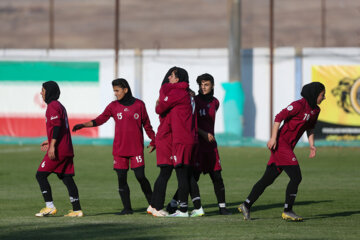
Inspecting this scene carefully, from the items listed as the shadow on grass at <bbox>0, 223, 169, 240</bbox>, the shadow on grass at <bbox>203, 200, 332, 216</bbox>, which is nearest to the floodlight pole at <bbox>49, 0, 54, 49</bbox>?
the shadow on grass at <bbox>203, 200, 332, 216</bbox>

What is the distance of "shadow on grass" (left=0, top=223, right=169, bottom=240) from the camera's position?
9.40 m

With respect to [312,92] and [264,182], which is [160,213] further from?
[312,92]

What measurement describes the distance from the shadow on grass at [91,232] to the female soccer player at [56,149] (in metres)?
1.53

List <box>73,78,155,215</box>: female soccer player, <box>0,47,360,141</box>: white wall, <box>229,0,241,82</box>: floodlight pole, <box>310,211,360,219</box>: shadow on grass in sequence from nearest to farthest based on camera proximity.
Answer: <box>73,78,155,215</box>: female soccer player < <box>310,211,360,219</box>: shadow on grass < <box>229,0,241,82</box>: floodlight pole < <box>0,47,360,141</box>: white wall

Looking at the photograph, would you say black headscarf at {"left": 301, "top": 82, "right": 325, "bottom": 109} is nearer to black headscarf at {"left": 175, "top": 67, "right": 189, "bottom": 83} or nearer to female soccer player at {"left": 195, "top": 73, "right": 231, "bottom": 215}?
female soccer player at {"left": 195, "top": 73, "right": 231, "bottom": 215}

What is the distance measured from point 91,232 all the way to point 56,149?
2.32 metres

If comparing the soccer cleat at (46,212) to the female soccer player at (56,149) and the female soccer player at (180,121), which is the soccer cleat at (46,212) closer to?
the female soccer player at (56,149)

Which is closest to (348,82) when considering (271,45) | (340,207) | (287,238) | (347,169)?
(271,45)

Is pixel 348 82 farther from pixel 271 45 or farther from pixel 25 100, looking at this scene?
pixel 25 100

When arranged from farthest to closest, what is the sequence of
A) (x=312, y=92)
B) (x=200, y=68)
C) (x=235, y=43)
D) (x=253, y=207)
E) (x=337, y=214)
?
1. (x=200, y=68)
2. (x=235, y=43)
3. (x=253, y=207)
4. (x=337, y=214)
5. (x=312, y=92)

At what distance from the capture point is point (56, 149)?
11.8 meters

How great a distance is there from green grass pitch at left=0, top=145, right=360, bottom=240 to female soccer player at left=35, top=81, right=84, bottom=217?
0.37 metres

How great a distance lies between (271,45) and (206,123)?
27599mm

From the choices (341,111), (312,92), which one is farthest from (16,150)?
(312,92)
